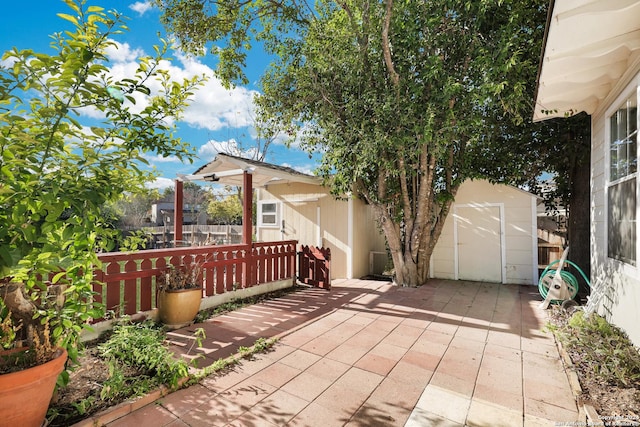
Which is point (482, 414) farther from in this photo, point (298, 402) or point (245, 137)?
point (245, 137)

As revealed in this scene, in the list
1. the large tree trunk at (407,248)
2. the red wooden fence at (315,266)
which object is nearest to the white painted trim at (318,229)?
the red wooden fence at (315,266)

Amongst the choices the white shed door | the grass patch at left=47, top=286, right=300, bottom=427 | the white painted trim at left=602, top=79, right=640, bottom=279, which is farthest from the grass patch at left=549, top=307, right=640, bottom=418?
the white shed door

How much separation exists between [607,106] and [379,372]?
4061 millimetres

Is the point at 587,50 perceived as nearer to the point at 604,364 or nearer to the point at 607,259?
the point at 607,259

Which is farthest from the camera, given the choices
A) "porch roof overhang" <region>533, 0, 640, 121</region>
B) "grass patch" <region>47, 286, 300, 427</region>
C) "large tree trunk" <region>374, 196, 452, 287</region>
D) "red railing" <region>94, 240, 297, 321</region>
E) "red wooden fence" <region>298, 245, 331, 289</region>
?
"large tree trunk" <region>374, 196, 452, 287</region>

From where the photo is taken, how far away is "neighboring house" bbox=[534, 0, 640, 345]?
2.45 m

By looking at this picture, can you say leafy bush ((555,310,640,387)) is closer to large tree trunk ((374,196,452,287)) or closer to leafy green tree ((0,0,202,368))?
large tree trunk ((374,196,452,287))

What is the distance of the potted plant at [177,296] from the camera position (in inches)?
147

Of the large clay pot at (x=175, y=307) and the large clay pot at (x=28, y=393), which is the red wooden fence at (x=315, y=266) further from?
the large clay pot at (x=28, y=393)

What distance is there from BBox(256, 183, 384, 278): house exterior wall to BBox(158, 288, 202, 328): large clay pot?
3728 millimetres

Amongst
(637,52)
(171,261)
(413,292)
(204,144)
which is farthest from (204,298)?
(204,144)

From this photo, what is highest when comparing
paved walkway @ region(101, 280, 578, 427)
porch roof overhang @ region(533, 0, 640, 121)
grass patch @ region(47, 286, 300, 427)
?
porch roof overhang @ region(533, 0, 640, 121)

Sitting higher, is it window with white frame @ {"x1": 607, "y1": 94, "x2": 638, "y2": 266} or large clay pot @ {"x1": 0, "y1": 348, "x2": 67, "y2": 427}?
window with white frame @ {"x1": 607, "y1": 94, "x2": 638, "y2": 266}

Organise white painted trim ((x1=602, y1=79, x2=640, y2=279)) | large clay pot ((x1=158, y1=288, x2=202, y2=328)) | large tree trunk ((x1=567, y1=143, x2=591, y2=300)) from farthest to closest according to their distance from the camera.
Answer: large tree trunk ((x1=567, y1=143, x2=591, y2=300)), large clay pot ((x1=158, y1=288, x2=202, y2=328)), white painted trim ((x1=602, y1=79, x2=640, y2=279))
